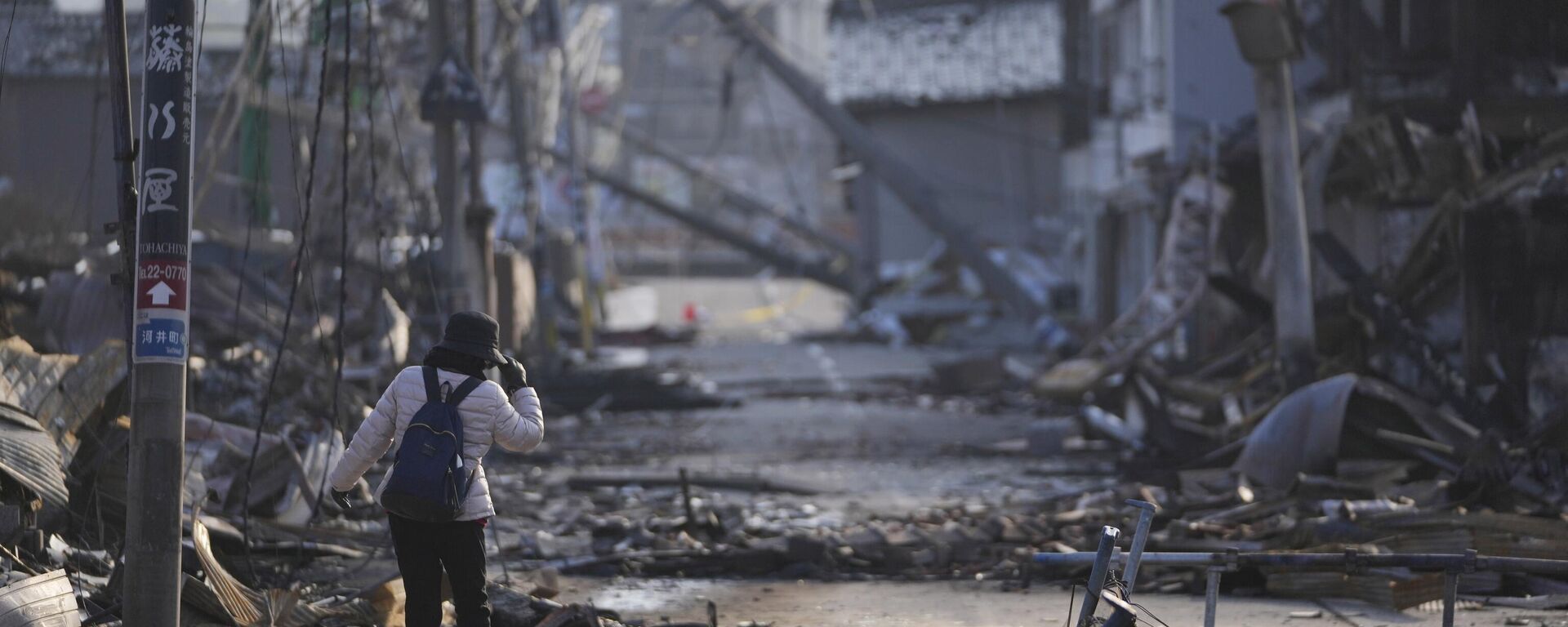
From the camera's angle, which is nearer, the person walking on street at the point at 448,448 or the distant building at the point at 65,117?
the person walking on street at the point at 448,448

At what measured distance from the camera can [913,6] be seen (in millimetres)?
48031

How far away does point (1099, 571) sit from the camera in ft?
19.1

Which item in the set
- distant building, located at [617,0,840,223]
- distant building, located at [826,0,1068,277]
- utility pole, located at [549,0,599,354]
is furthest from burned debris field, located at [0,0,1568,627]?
distant building, located at [617,0,840,223]

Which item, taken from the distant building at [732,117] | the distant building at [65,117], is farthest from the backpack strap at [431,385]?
the distant building at [732,117]

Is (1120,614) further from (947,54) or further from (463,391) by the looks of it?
(947,54)

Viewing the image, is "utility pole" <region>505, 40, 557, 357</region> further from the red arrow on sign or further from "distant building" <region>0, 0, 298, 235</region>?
the red arrow on sign

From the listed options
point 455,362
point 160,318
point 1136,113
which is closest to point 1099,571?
point 455,362

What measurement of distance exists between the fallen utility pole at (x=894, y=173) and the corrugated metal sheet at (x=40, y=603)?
33837 millimetres

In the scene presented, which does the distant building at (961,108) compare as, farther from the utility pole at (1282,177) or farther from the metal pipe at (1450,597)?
the metal pipe at (1450,597)

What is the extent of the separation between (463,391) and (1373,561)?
323cm

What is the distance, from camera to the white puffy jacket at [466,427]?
6.68 m

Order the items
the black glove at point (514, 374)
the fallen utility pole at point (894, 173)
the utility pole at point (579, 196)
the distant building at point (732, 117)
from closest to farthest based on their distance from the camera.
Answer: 1. the black glove at point (514, 374)
2. the utility pole at point (579, 196)
3. the fallen utility pole at point (894, 173)
4. the distant building at point (732, 117)

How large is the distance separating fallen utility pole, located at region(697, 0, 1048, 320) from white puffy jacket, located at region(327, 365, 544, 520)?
33.5 m

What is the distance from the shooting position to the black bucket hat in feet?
21.9
